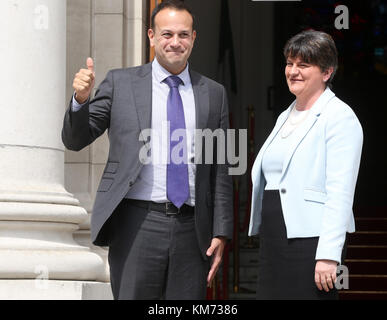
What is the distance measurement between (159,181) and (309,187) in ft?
2.30

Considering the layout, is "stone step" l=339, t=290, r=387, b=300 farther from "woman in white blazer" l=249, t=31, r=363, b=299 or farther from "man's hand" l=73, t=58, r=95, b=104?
"man's hand" l=73, t=58, r=95, b=104

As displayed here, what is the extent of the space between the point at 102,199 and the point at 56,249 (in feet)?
6.32

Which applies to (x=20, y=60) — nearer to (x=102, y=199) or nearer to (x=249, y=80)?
(x=102, y=199)

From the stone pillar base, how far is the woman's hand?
96.4 inches

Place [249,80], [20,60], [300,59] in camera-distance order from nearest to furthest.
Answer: [300,59]
[20,60]
[249,80]

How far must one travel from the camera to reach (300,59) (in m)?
4.81

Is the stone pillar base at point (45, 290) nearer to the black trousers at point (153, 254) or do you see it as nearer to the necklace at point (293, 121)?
the black trousers at point (153, 254)

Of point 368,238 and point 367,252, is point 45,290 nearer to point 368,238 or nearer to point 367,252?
point 367,252

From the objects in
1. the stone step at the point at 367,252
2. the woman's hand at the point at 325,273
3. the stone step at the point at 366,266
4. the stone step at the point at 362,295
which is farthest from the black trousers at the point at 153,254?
the stone step at the point at 367,252

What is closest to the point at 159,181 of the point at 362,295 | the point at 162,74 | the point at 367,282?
the point at 162,74

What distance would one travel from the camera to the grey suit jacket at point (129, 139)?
16.3 feet
